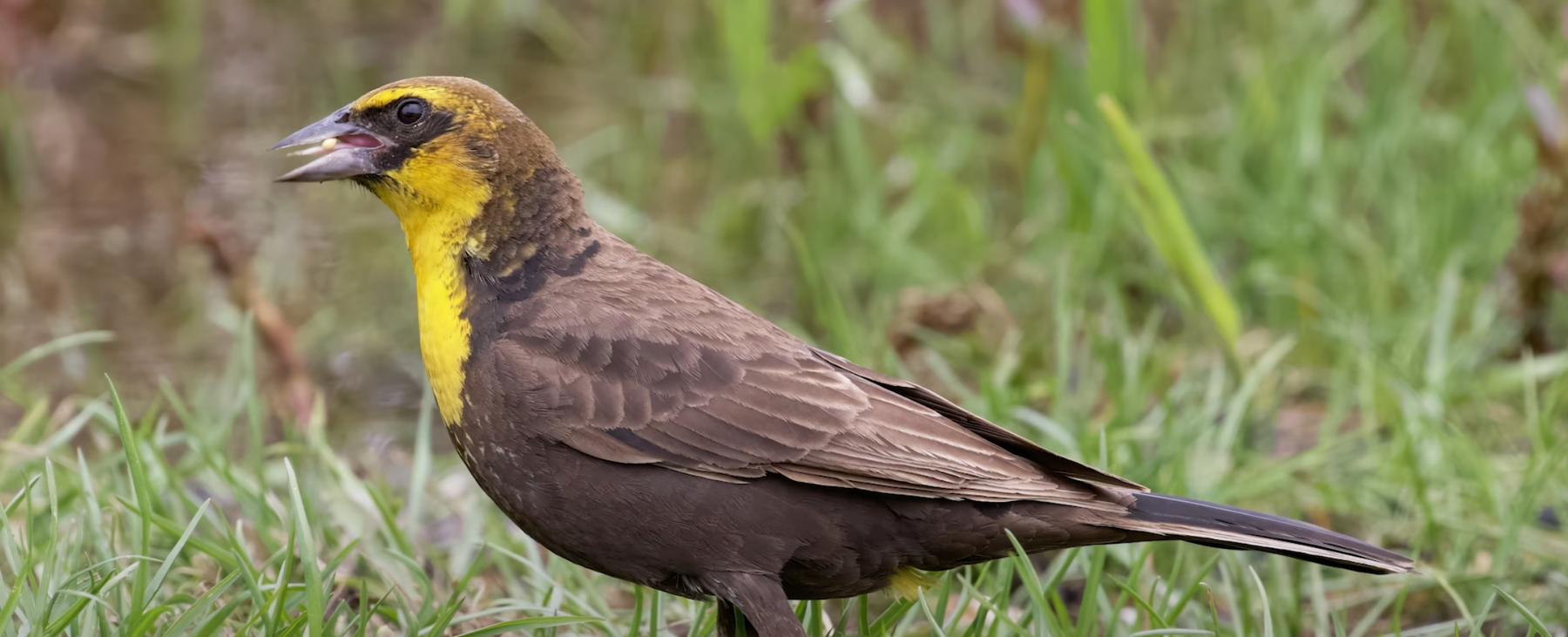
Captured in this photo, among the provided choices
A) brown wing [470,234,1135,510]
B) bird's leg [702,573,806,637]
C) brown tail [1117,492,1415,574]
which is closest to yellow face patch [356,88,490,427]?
brown wing [470,234,1135,510]

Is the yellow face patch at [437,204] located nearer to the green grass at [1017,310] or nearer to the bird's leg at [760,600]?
the green grass at [1017,310]

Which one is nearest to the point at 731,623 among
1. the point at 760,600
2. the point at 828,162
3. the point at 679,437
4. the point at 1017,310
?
the point at 760,600

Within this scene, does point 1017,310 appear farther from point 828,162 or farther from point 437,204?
point 437,204

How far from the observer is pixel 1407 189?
5.96m

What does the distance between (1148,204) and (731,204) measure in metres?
2.01

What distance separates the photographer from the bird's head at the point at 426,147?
3.38m

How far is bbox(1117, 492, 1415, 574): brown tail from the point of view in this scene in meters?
3.09

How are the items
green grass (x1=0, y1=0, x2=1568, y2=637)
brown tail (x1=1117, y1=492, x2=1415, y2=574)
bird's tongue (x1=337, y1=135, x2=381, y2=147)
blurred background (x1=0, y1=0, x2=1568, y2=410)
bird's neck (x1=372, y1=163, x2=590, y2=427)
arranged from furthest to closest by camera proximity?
blurred background (x1=0, y1=0, x2=1568, y2=410) → green grass (x1=0, y1=0, x2=1568, y2=637) → bird's tongue (x1=337, y1=135, x2=381, y2=147) → bird's neck (x1=372, y1=163, x2=590, y2=427) → brown tail (x1=1117, y1=492, x2=1415, y2=574)

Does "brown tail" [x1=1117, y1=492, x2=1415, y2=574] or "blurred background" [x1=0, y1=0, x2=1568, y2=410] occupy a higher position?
"blurred background" [x1=0, y1=0, x2=1568, y2=410]

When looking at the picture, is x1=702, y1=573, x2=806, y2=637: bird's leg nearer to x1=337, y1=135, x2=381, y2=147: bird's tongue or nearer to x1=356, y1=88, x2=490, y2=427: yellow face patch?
x1=356, y1=88, x2=490, y2=427: yellow face patch

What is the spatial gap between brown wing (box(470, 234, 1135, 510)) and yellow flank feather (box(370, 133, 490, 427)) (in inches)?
5.6

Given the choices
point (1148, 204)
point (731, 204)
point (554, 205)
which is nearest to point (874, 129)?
point (731, 204)

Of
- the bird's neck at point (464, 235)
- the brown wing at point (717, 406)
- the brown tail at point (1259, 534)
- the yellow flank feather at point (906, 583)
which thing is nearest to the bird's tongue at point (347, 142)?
the bird's neck at point (464, 235)

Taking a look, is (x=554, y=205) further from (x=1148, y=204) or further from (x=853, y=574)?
(x=1148, y=204)
